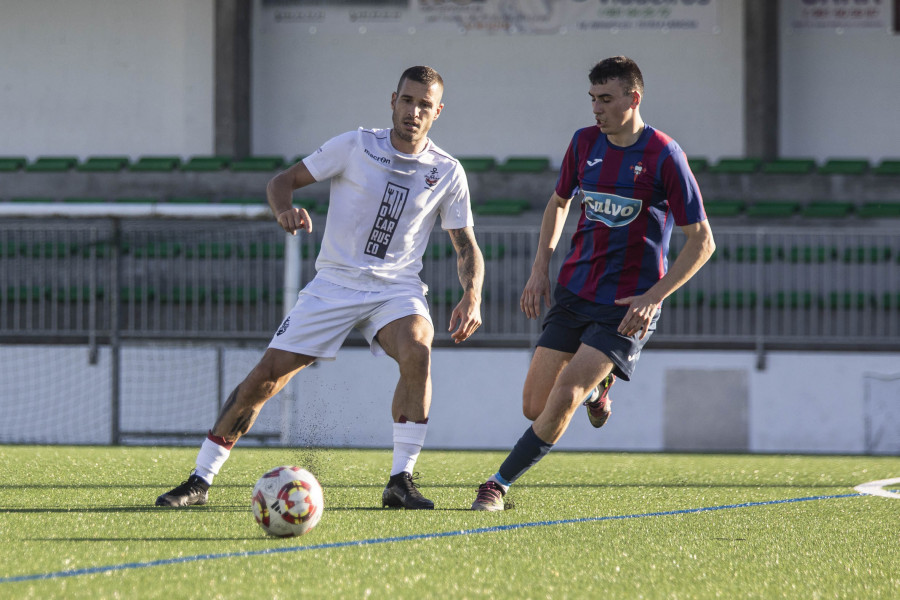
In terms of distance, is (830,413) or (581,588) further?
(830,413)

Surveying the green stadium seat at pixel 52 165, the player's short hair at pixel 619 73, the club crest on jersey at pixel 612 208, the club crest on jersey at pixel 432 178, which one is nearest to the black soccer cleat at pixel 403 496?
the club crest on jersey at pixel 432 178

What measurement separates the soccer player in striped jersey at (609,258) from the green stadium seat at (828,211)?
33.2ft

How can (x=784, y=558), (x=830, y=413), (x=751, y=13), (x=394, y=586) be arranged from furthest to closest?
(x=751, y=13)
(x=830, y=413)
(x=784, y=558)
(x=394, y=586)

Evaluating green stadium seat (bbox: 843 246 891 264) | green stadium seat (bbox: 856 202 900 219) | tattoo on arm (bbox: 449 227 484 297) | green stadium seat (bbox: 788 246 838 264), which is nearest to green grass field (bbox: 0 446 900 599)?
tattoo on arm (bbox: 449 227 484 297)

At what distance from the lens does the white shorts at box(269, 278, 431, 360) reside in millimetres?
4297

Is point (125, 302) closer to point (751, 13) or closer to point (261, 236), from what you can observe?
point (261, 236)

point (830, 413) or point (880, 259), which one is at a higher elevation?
point (880, 259)

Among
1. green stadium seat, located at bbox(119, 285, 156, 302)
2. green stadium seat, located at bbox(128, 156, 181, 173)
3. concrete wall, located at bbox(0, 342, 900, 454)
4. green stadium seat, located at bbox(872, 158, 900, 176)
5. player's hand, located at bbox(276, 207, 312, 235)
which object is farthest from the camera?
green stadium seat, located at bbox(128, 156, 181, 173)

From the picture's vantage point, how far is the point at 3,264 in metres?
12.2

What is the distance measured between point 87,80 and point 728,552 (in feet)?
48.2

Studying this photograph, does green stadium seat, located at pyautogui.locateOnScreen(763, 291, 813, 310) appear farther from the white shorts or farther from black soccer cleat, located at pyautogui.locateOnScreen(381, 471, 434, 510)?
black soccer cleat, located at pyautogui.locateOnScreen(381, 471, 434, 510)

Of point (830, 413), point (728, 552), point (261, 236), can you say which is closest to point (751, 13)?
point (830, 413)

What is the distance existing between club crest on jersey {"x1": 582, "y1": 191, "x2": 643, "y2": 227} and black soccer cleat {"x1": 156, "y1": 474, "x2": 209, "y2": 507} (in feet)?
6.28

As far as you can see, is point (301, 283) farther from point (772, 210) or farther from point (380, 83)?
point (772, 210)
